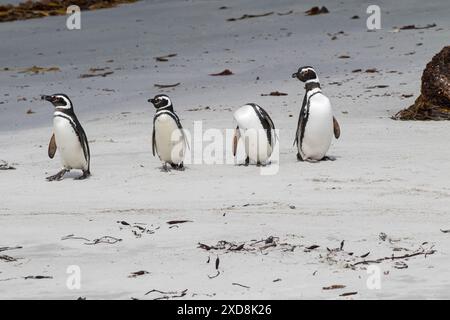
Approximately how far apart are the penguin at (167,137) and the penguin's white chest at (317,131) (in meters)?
0.75

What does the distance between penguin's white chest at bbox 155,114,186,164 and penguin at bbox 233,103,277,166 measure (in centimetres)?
33

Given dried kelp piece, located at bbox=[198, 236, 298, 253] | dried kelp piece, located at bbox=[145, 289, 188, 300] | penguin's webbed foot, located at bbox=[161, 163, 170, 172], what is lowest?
penguin's webbed foot, located at bbox=[161, 163, 170, 172]

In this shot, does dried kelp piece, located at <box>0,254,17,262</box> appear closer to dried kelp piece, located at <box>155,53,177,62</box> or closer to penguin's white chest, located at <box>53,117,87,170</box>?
penguin's white chest, located at <box>53,117,87,170</box>

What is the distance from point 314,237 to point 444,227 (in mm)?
616

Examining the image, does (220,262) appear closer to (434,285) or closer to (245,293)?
(245,293)

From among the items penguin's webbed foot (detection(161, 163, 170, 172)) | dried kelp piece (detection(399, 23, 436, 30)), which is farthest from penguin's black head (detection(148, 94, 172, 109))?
dried kelp piece (detection(399, 23, 436, 30))

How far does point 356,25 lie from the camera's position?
13.7m

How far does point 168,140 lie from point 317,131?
0.91 meters

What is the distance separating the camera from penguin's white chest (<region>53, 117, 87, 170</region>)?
7125 millimetres

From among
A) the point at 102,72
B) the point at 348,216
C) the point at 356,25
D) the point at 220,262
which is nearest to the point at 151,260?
the point at 220,262

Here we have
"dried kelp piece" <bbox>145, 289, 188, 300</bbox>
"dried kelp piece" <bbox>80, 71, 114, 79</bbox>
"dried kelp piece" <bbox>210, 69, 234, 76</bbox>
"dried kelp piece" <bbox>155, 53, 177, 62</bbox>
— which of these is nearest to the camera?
"dried kelp piece" <bbox>145, 289, 188, 300</bbox>

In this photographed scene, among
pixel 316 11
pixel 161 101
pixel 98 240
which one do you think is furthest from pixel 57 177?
pixel 316 11

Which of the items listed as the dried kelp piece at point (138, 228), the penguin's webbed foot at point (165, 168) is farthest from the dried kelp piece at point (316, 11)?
→ the dried kelp piece at point (138, 228)
